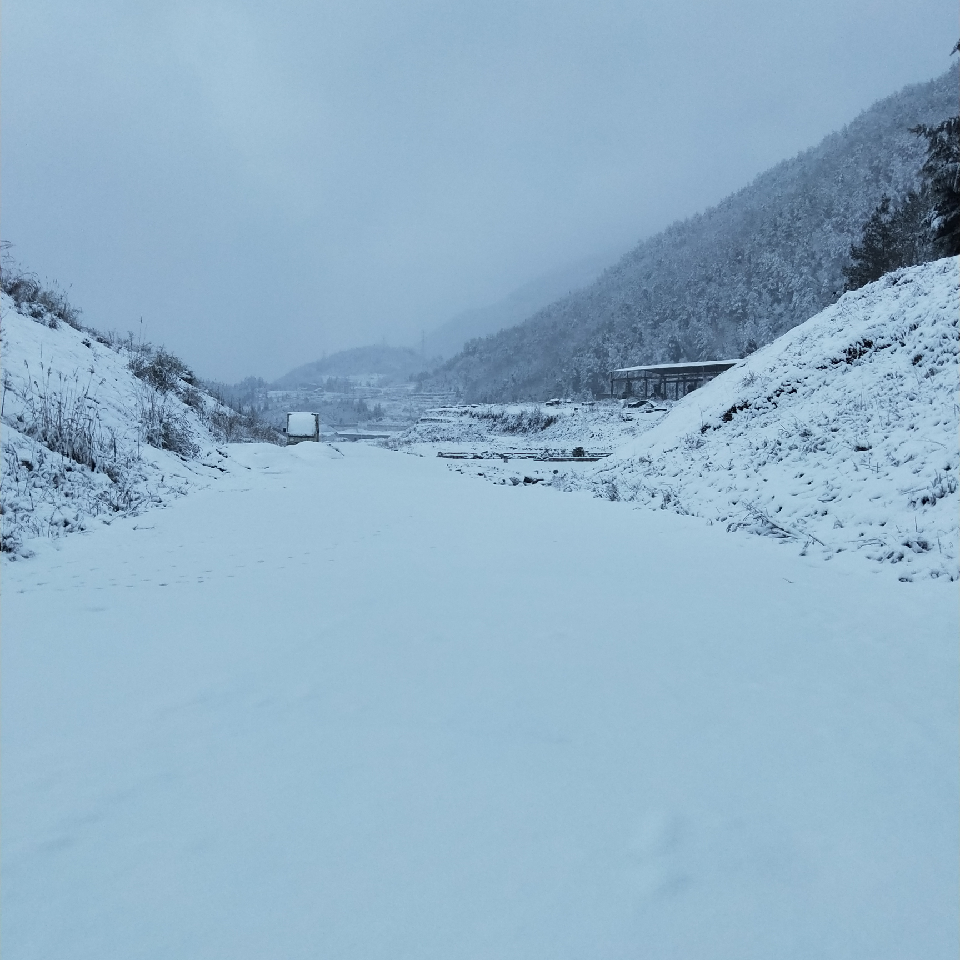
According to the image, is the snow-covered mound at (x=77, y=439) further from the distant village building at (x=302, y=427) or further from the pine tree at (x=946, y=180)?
the pine tree at (x=946, y=180)

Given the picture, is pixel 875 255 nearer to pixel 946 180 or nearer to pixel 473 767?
pixel 946 180

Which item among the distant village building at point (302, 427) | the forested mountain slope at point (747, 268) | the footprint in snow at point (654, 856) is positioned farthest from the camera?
the forested mountain slope at point (747, 268)

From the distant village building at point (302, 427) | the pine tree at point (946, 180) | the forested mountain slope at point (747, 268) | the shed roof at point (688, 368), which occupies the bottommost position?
the distant village building at point (302, 427)

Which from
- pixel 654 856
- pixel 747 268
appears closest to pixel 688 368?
pixel 654 856

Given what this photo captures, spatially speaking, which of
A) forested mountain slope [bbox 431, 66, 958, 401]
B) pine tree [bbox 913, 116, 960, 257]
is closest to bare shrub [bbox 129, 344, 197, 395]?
pine tree [bbox 913, 116, 960, 257]

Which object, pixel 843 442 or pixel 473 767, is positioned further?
pixel 843 442

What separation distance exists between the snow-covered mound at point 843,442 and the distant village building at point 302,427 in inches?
760

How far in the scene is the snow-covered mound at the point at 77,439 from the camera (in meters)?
6.30

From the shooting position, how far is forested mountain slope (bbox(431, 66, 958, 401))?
83688 mm

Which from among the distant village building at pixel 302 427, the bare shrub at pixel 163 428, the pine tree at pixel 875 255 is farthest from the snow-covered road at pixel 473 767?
the pine tree at pixel 875 255

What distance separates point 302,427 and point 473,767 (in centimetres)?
2975

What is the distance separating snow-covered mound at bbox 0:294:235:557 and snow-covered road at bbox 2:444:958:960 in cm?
160

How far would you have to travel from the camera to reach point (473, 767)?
7.79ft

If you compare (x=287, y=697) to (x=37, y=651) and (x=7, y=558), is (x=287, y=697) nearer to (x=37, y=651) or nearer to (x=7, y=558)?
(x=37, y=651)
